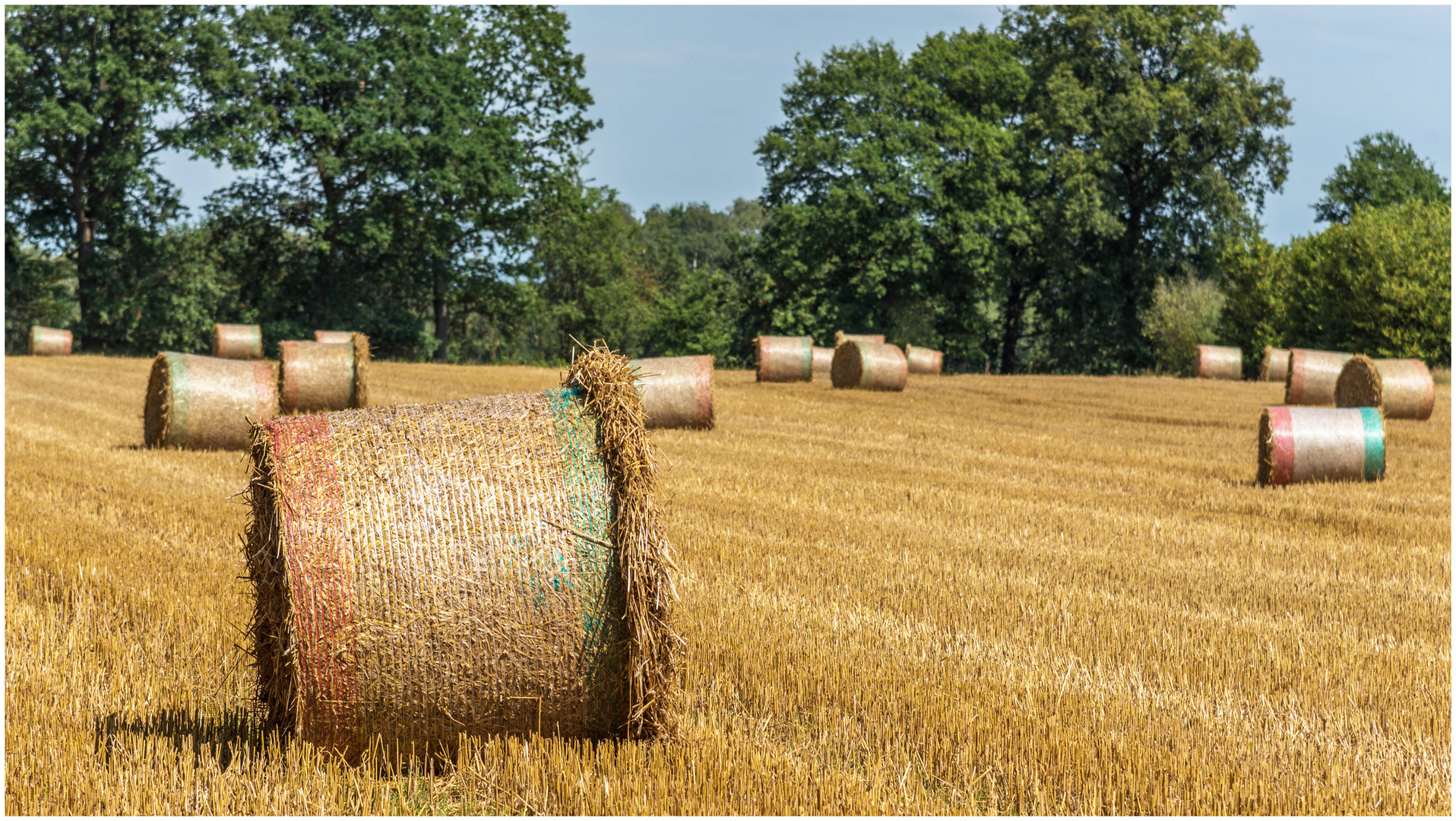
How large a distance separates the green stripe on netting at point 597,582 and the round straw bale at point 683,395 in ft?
32.0

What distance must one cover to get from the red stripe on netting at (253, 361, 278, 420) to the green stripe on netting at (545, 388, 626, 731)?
324 inches

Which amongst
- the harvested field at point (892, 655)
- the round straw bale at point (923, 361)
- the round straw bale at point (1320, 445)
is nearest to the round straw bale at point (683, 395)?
the harvested field at point (892, 655)

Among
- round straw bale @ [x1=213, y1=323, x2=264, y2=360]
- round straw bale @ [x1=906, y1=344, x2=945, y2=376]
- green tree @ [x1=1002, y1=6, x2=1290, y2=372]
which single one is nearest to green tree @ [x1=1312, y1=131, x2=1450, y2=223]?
green tree @ [x1=1002, y1=6, x2=1290, y2=372]

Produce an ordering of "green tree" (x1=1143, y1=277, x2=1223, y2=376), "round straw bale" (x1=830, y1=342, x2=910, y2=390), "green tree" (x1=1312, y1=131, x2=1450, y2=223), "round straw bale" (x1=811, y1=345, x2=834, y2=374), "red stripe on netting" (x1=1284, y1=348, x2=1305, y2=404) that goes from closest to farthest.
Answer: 1. "red stripe on netting" (x1=1284, y1=348, x2=1305, y2=404)
2. "round straw bale" (x1=830, y1=342, x2=910, y2=390)
3. "round straw bale" (x1=811, y1=345, x2=834, y2=374)
4. "green tree" (x1=1143, y1=277, x2=1223, y2=376)
5. "green tree" (x1=1312, y1=131, x2=1450, y2=223)

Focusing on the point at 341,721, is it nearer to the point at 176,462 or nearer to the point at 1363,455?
the point at 176,462

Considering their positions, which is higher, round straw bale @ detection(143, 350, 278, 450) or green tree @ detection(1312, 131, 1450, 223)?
green tree @ detection(1312, 131, 1450, 223)

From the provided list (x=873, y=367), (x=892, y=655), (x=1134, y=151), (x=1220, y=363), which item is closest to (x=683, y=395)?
(x=873, y=367)

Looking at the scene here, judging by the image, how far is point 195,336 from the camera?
104ft

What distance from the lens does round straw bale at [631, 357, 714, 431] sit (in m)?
13.8

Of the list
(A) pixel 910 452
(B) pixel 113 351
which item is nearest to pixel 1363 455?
(A) pixel 910 452

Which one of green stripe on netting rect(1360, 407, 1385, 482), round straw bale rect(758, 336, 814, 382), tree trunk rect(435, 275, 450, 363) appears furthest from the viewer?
tree trunk rect(435, 275, 450, 363)

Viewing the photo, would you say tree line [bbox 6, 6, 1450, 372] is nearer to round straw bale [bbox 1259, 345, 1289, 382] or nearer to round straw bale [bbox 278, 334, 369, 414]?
round straw bale [bbox 1259, 345, 1289, 382]

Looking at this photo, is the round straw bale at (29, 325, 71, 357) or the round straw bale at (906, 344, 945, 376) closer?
the round straw bale at (29, 325, 71, 357)

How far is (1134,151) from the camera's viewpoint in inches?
1560
